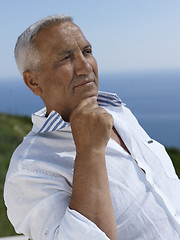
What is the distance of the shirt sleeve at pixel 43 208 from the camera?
1.19 metres

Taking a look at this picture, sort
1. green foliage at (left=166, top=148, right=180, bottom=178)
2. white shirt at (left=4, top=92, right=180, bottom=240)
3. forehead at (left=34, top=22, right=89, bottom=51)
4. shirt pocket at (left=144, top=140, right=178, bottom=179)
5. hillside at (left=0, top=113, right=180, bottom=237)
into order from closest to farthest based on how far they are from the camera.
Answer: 1. white shirt at (left=4, top=92, right=180, bottom=240)
2. forehead at (left=34, top=22, right=89, bottom=51)
3. shirt pocket at (left=144, top=140, right=178, bottom=179)
4. hillside at (left=0, top=113, right=180, bottom=237)
5. green foliage at (left=166, top=148, right=180, bottom=178)

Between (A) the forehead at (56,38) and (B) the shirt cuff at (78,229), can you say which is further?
(A) the forehead at (56,38)

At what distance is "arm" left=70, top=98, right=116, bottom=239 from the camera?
1208mm

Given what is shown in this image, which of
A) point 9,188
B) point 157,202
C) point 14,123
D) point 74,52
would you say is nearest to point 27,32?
point 74,52

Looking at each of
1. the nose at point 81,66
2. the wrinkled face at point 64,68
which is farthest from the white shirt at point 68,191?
the nose at point 81,66

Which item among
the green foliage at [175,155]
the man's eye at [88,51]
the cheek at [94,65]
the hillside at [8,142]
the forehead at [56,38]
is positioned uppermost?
the forehead at [56,38]

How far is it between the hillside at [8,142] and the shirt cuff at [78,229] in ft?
9.16

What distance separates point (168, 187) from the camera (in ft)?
5.56

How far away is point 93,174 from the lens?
1.22 meters

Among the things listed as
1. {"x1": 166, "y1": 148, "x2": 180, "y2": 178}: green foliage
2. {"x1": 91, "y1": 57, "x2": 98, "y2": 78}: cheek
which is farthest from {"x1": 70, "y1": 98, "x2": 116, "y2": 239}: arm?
{"x1": 166, "y1": 148, "x2": 180, "y2": 178}: green foliage

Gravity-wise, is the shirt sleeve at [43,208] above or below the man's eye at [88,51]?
below

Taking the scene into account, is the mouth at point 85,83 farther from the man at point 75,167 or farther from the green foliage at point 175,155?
the green foliage at point 175,155

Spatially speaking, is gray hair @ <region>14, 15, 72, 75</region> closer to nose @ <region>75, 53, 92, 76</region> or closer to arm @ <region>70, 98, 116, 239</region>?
nose @ <region>75, 53, 92, 76</region>

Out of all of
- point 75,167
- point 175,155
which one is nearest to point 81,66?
point 75,167
